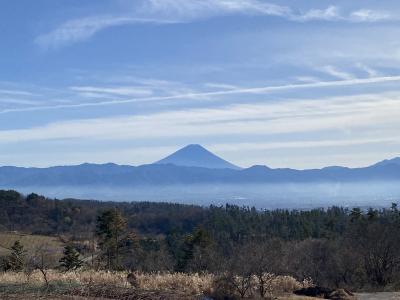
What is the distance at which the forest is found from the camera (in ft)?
48.4

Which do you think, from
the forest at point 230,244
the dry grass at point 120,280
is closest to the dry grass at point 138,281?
the dry grass at point 120,280

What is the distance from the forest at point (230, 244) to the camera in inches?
581

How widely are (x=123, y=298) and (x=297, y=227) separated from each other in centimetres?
6268

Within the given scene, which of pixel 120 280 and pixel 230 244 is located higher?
pixel 120 280

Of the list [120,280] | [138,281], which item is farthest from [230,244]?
[138,281]

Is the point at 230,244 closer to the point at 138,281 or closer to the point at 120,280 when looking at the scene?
the point at 120,280

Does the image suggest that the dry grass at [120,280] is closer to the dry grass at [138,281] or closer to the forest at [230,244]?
the dry grass at [138,281]

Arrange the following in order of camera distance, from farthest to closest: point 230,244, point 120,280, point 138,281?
point 230,244
point 120,280
point 138,281

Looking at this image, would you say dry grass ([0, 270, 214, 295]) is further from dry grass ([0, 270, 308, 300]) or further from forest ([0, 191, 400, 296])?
forest ([0, 191, 400, 296])

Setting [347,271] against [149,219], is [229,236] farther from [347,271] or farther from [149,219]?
[347,271]

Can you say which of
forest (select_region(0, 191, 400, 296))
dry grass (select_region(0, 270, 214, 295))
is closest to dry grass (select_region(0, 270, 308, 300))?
dry grass (select_region(0, 270, 214, 295))

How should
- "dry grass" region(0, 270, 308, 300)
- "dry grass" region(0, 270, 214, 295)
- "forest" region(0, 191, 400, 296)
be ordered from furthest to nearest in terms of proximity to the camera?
"forest" region(0, 191, 400, 296) < "dry grass" region(0, 270, 214, 295) < "dry grass" region(0, 270, 308, 300)

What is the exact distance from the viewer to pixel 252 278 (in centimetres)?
1216

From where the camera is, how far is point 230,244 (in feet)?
169
